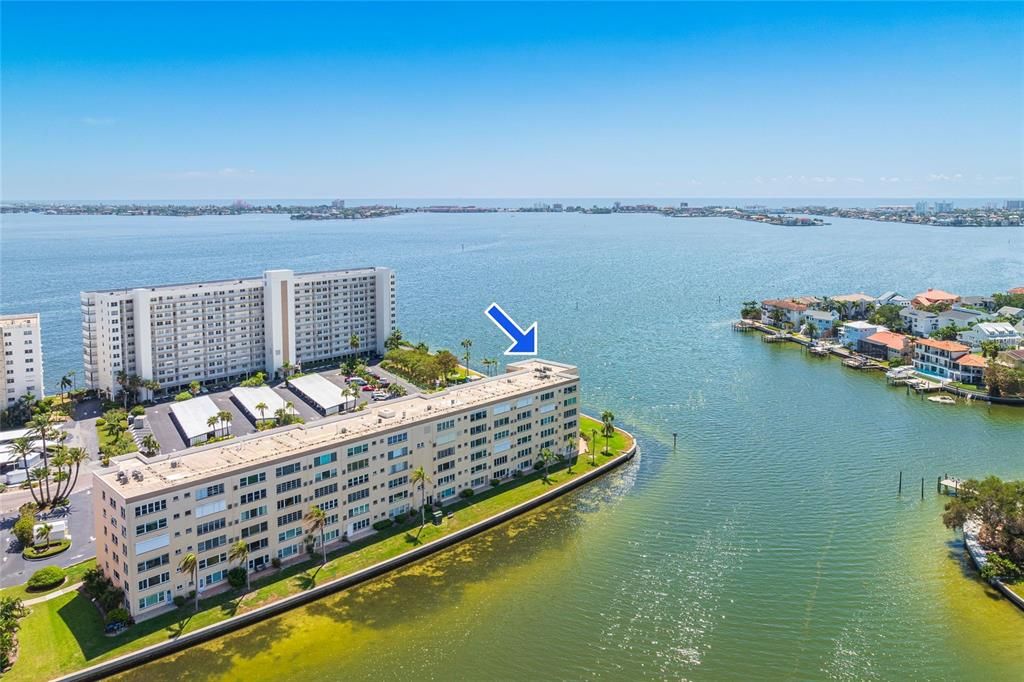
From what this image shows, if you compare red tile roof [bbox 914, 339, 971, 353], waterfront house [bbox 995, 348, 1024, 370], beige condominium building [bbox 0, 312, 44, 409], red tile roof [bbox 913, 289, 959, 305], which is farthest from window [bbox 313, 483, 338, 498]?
red tile roof [bbox 913, 289, 959, 305]

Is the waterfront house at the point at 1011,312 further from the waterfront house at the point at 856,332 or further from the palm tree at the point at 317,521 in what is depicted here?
the palm tree at the point at 317,521

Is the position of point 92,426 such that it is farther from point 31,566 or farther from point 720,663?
point 720,663

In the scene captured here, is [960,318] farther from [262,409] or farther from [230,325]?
[230,325]

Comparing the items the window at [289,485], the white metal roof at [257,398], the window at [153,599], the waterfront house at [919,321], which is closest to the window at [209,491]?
the window at [289,485]

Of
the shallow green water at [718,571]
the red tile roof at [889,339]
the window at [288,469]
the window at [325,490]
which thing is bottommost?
the shallow green water at [718,571]

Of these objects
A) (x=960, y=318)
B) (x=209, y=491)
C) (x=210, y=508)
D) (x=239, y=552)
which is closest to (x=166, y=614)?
(x=239, y=552)
